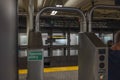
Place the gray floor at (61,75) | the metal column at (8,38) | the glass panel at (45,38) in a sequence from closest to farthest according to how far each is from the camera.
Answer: the metal column at (8,38)
the gray floor at (61,75)
the glass panel at (45,38)

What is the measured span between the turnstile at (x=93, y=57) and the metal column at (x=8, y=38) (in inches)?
18.8

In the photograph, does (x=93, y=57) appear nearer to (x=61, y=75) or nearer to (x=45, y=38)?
(x=61, y=75)

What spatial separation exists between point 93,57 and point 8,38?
1.75 feet

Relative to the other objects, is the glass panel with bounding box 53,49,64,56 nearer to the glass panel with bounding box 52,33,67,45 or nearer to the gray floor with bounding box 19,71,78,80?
the glass panel with bounding box 52,33,67,45

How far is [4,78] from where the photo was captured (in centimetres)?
118

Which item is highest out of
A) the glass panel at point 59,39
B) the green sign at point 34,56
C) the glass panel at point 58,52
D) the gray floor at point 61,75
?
the green sign at point 34,56

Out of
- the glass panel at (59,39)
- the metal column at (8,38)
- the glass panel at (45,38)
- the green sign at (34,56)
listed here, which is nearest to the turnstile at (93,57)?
the green sign at (34,56)

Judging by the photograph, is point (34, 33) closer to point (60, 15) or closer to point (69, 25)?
point (60, 15)

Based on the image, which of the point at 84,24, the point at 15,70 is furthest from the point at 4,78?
the point at 84,24

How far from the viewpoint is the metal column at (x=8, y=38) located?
1.11 m

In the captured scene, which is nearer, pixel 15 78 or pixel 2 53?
pixel 2 53

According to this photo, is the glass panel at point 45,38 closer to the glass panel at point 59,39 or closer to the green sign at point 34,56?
the glass panel at point 59,39

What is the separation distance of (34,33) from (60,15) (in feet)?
23.5

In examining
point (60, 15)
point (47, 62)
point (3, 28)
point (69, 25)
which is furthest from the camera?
point (69, 25)
